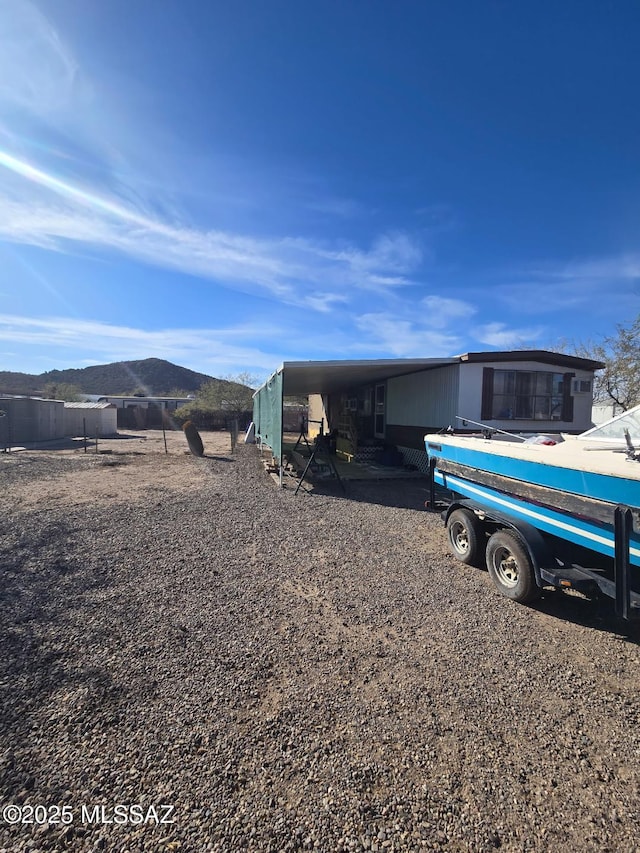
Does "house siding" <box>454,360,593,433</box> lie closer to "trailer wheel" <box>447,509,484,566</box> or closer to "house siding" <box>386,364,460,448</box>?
"house siding" <box>386,364,460,448</box>

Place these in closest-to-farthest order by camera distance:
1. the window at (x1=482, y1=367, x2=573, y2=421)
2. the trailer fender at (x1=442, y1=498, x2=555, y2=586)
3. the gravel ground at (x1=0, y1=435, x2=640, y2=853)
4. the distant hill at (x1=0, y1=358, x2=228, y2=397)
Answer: the gravel ground at (x1=0, y1=435, x2=640, y2=853) → the trailer fender at (x1=442, y1=498, x2=555, y2=586) → the window at (x1=482, y1=367, x2=573, y2=421) → the distant hill at (x1=0, y1=358, x2=228, y2=397)

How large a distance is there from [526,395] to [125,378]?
66.7m

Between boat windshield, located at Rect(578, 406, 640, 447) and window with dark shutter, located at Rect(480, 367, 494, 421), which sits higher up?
window with dark shutter, located at Rect(480, 367, 494, 421)

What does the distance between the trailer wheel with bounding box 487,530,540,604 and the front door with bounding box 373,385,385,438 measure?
10.2 metres

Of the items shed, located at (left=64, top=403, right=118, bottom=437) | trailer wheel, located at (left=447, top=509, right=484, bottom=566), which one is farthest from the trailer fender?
shed, located at (left=64, top=403, right=118, bottom=437)

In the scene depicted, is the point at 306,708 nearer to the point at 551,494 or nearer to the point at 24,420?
the point at 551,494

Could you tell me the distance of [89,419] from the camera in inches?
877

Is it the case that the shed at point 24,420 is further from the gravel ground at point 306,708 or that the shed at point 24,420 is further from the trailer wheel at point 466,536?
the trailer wheel at point 466,536

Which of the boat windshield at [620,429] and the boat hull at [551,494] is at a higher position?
the boat windshield at [620,429]

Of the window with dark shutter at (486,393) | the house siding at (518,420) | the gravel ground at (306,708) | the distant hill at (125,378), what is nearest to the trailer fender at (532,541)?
the gravel ground at (306,708)

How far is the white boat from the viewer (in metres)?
2.70

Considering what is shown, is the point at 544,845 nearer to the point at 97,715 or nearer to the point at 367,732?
the point at 367,732

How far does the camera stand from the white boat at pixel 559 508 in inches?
106

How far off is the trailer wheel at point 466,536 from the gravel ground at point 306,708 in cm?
18
